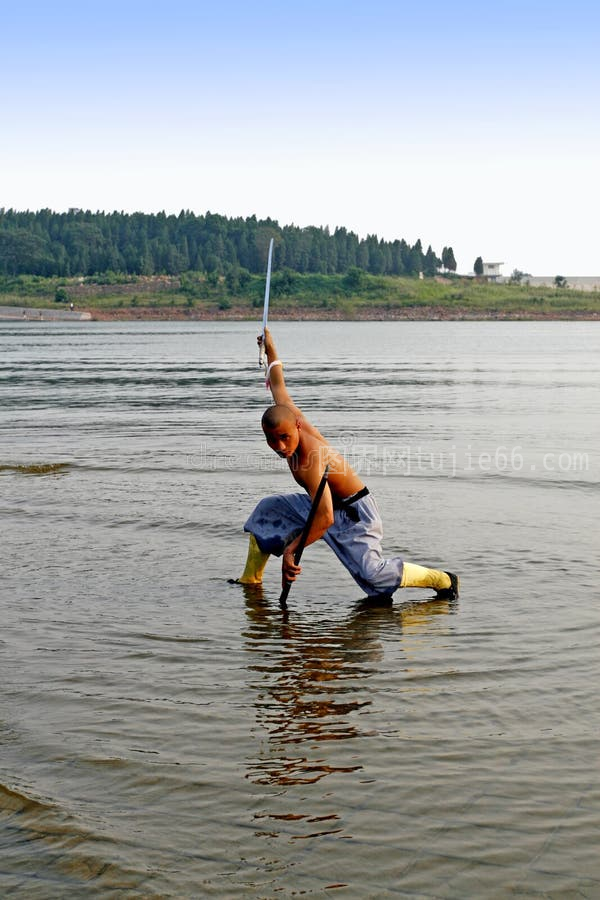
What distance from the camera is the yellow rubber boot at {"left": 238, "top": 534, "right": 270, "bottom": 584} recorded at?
8.99 metres

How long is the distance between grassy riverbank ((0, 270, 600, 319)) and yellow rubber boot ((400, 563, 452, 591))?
148135 mm

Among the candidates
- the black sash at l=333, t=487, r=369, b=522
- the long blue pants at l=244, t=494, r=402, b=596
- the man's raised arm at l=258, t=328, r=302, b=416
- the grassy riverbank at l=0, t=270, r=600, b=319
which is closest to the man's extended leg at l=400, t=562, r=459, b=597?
the long blue pants at l=244, t=494, r=402, b=596

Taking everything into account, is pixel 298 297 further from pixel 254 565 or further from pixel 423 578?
pixel 423 578

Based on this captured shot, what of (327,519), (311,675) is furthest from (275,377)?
(311,675)

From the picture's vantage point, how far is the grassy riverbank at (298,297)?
160375mm

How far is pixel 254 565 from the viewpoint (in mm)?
9148

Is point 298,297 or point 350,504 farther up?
point 298,297

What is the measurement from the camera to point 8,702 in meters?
6.32

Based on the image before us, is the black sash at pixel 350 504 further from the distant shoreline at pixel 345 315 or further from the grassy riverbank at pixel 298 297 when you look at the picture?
the distant shoreline at pixel 345 315

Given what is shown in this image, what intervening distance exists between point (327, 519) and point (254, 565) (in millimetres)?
1521

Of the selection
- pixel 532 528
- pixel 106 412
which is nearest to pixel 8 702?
pixel 532 528

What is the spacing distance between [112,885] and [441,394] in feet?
88.9

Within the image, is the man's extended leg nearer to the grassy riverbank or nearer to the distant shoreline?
the grassy riverbank

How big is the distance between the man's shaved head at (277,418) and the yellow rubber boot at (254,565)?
160 centimetres
